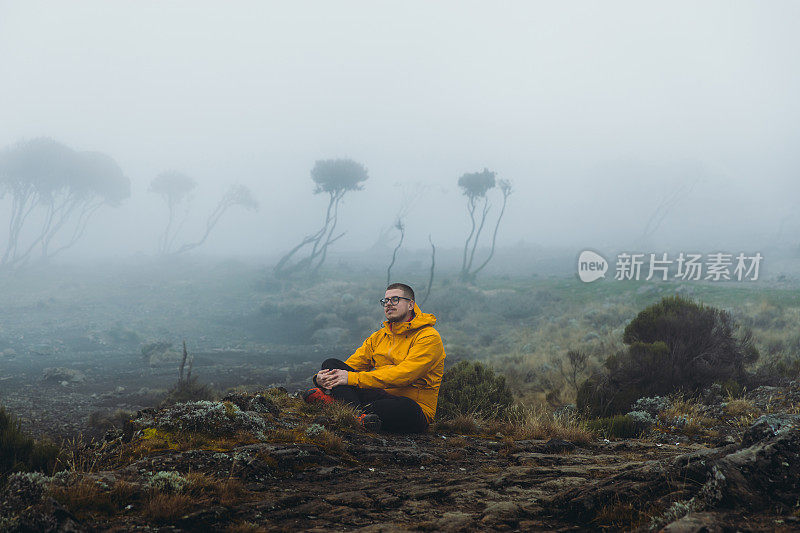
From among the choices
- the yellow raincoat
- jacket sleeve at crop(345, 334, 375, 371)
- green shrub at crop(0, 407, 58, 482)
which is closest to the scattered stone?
jacket sleeve at crop(345, 334, 375, 371)

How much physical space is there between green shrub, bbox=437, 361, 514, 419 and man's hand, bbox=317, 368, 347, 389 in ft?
8.07

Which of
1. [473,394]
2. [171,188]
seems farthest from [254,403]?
[171,188]

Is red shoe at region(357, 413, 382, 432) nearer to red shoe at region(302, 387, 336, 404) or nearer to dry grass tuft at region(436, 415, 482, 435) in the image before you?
red shoe at region(302, 387, 336, 404)

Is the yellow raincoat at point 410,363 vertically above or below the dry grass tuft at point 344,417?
above

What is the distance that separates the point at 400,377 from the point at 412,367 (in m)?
0.18

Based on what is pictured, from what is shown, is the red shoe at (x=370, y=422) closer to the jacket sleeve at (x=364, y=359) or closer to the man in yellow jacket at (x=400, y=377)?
the man in yellow jacket at (x=400, y=377)

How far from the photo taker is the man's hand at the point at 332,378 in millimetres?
5070

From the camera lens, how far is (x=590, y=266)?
104 ft

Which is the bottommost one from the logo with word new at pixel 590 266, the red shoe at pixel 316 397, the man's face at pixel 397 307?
the red shoe at pixel 316 397

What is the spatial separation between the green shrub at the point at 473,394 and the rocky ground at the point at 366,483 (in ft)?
8.37

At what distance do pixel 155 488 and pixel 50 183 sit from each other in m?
55.2

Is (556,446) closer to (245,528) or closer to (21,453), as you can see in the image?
(245,528)

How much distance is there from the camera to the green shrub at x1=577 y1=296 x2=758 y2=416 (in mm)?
8047

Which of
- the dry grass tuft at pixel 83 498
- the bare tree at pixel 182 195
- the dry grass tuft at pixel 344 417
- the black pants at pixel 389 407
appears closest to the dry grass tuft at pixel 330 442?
the dry grass tuft at pixel 344 417
